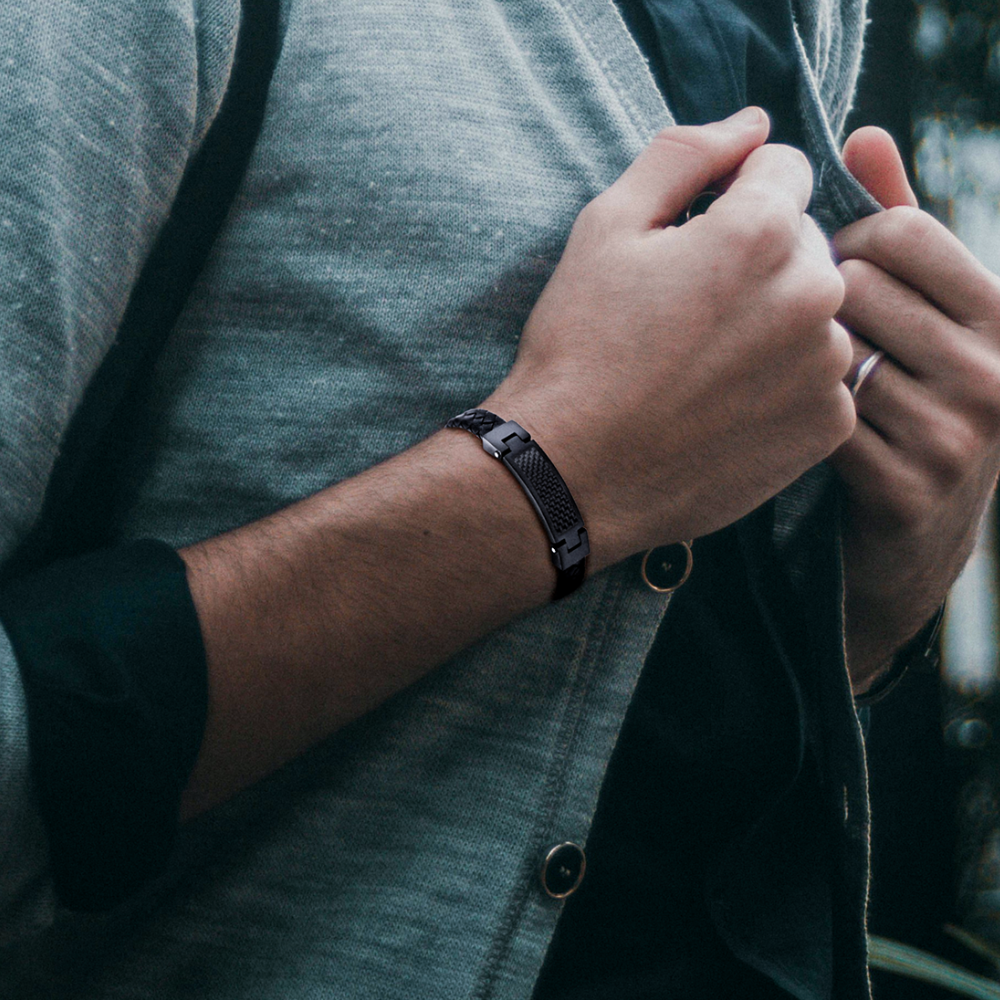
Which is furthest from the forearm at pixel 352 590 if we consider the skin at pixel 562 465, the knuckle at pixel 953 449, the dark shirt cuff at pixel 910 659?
the dark shirt cuff at pixel 910 659

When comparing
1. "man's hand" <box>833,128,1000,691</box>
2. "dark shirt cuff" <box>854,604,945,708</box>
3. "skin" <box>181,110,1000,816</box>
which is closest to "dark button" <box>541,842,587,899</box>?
"skin" <box>181,110,1000,816</box>

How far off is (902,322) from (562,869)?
0.54 metres

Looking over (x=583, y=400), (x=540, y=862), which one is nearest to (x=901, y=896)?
(x=540, y=862)

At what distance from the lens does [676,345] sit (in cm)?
61

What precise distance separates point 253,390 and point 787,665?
0.56m

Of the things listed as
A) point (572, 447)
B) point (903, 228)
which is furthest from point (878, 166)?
point (572, 447)

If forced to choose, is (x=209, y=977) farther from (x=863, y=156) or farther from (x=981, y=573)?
(x=981, y=573)

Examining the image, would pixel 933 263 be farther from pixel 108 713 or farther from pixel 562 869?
pixel 108 713

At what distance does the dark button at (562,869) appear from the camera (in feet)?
2.13

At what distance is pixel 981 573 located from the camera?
208 cm

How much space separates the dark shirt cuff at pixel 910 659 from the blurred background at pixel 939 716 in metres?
1.07

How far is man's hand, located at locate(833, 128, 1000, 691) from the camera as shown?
72cm

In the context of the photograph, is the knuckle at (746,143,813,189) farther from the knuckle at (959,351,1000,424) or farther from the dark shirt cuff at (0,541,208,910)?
the dark shirt cuff at (0,541,208,910)

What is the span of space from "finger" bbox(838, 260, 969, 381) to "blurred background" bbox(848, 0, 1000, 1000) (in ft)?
4.84
